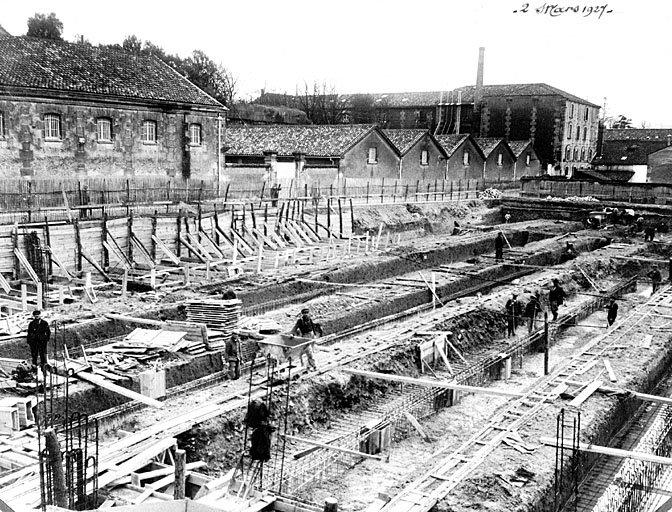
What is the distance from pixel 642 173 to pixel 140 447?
206 ft

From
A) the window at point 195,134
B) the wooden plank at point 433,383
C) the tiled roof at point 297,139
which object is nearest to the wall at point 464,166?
the tiled roof at point 297,139

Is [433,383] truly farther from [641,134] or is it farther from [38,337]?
[641,134]

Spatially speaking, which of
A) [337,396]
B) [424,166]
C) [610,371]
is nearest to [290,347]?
[337,396]

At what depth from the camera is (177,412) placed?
13.4 metres

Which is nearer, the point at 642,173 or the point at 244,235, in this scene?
the point at 244,235

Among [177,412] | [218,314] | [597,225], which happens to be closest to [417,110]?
[597,225]

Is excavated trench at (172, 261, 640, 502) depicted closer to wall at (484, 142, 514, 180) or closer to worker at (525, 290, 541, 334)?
worker at (525, 290, 541, 334)

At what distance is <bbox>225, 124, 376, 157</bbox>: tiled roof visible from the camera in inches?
1710

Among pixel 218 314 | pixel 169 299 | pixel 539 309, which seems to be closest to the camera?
pixel 218 314

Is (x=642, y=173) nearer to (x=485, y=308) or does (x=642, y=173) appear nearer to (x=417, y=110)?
(x=417, y=110)

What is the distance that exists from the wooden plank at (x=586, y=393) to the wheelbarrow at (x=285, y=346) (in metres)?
5.13

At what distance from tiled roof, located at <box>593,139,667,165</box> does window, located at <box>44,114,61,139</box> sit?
50190 millimetres

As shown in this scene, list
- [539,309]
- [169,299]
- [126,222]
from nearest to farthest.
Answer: [169,299]
[539,309]
[126,222]

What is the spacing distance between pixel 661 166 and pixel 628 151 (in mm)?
8805
